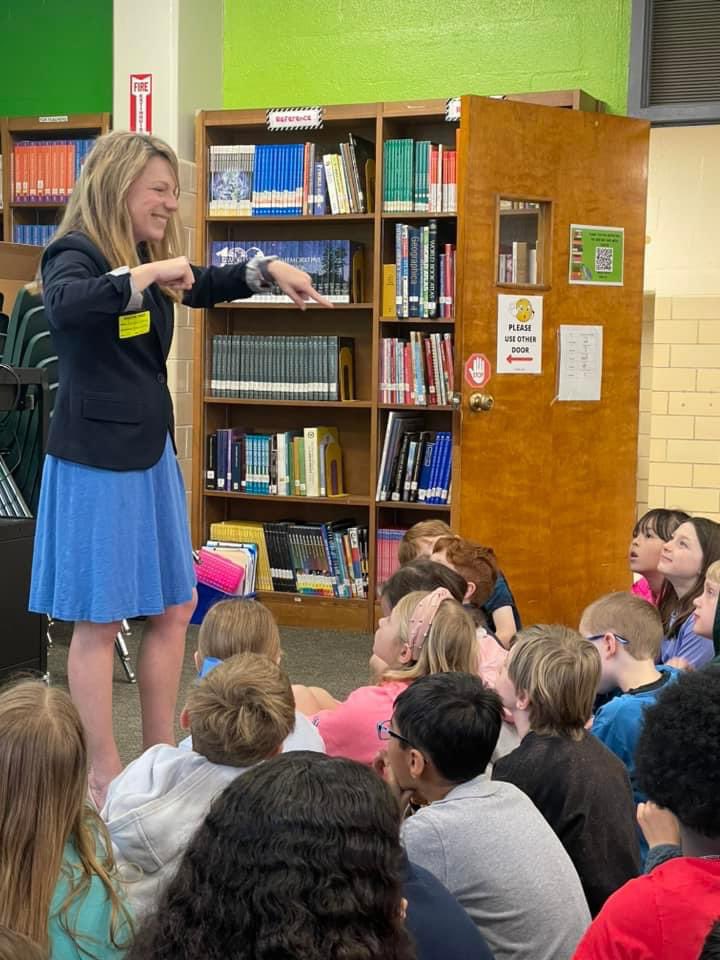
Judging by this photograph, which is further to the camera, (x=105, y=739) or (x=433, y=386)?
(x=433, y=386)

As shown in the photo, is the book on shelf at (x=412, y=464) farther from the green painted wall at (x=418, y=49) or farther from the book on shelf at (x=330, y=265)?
the green painted wall at (x=418, y=49)

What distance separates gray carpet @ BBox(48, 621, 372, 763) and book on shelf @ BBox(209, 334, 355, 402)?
1059 mm

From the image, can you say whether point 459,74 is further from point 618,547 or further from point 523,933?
point 523,933

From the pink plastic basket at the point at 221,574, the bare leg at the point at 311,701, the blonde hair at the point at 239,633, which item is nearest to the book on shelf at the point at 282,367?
the pink plastic basket at the point at 221,574

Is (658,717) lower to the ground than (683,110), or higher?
lower

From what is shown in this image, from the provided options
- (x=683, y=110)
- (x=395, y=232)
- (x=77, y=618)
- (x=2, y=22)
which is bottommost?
(x=77, y=618)

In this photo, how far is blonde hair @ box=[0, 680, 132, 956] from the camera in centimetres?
136

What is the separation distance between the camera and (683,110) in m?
5.11

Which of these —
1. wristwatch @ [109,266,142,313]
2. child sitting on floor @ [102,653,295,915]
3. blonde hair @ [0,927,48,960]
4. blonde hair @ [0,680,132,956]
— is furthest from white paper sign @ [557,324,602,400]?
blonde hair @ [0,927,48,960]

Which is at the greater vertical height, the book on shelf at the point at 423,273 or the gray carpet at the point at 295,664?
the book on shelf at the point at 423,273

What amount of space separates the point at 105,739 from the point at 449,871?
117 cm

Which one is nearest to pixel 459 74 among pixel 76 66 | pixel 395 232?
pixel 395 232

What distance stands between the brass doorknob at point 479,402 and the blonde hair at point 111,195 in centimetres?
224

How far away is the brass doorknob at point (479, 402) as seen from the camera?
188 inches
